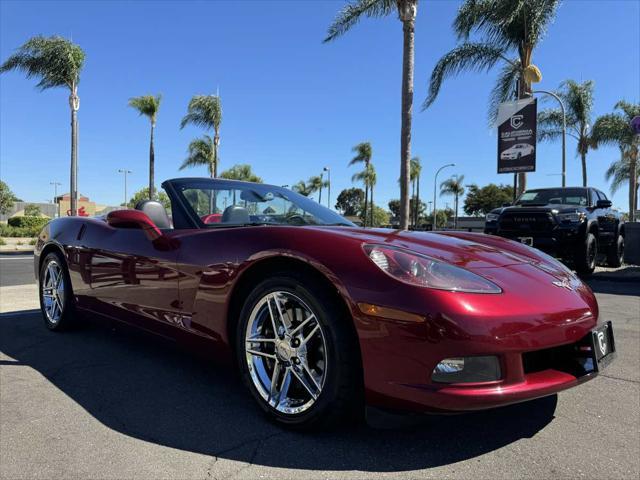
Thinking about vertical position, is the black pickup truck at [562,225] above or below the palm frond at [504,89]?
below

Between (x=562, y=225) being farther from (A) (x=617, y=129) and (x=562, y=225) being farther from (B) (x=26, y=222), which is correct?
(B) (x=26, y=222)

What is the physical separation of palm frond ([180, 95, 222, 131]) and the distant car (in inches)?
793

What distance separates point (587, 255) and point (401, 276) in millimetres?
7733

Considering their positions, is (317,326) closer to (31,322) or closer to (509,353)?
(509,353)

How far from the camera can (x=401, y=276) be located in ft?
6.38

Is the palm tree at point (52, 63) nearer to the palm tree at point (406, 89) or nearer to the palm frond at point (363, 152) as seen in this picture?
the palm tree at point (406, 89)

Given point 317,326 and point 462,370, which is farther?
point 317,326

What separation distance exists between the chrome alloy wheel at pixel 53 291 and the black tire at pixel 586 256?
791 centimetres

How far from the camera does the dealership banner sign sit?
13438 mm

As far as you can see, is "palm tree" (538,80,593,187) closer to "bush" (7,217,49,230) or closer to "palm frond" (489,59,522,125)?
"palm frond" (489,59,522,125)

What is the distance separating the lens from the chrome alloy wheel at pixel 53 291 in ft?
13.4

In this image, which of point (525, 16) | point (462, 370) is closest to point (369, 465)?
point (462, 370)

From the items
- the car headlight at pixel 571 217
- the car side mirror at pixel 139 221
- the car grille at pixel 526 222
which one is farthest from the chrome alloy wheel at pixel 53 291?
the car headlight at pixel 571 217

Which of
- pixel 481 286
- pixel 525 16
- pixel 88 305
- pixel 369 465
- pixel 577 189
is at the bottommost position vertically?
pixel 369 465
